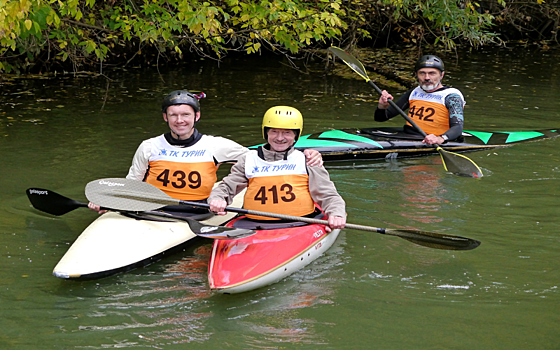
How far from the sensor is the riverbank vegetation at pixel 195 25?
7.17 metres

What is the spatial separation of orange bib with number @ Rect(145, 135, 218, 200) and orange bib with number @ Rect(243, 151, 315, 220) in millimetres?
482

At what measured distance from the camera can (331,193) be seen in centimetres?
457

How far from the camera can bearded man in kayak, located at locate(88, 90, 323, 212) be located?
497 cm

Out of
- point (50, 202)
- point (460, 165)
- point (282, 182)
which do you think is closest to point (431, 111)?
point (460, 165)

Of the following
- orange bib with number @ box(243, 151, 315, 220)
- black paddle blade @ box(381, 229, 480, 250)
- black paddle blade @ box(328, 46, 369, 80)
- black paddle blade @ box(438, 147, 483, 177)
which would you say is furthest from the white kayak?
black paddle blade @ box(328, 46, 369, 80)

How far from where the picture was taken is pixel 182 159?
4984mm

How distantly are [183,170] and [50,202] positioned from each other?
3.67 feet

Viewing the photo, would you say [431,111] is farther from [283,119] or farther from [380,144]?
[283,119]

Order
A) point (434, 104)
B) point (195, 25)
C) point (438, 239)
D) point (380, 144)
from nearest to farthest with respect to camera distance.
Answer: point (438, 239)
point (195, 25)
point (380, 144)
point (434, 104)

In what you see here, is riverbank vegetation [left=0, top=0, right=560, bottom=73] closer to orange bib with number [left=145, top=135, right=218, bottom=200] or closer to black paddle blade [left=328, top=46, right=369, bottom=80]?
black paddle blade [left=328, top=46, right=369, bottom=80]

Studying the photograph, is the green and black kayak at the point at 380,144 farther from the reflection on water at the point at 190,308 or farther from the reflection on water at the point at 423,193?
the reflection on water at the point at 190,308

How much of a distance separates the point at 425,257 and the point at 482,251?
1.49 ft

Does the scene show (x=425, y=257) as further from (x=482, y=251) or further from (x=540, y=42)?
(x=540, y=42)

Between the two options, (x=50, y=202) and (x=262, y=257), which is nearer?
(x=262, y=257)
